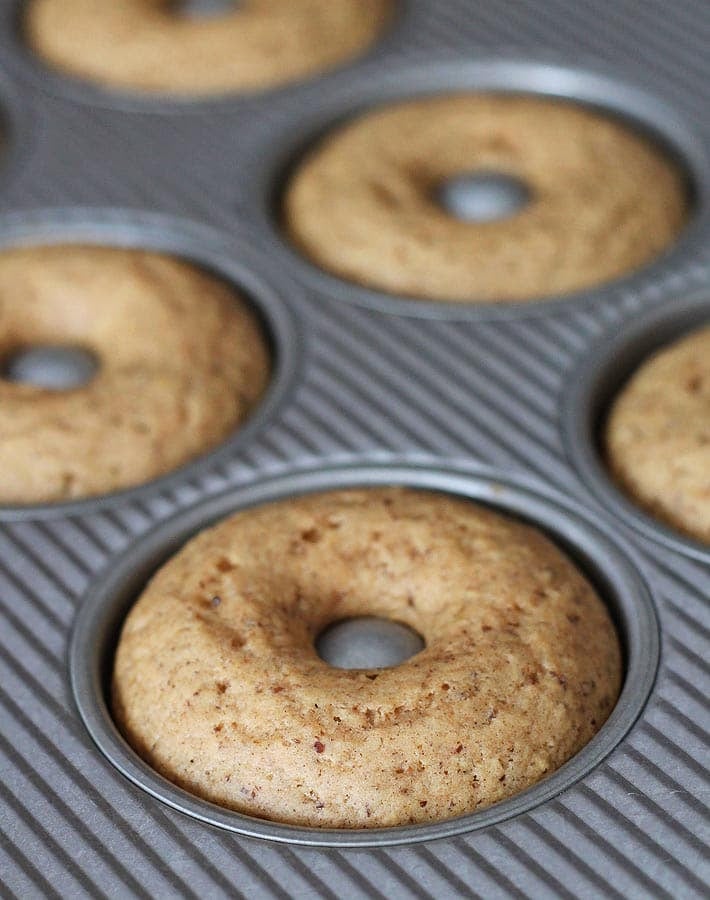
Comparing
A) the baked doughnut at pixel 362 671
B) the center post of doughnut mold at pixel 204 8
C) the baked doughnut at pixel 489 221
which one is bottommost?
the baked doughnut at pixel 362 671

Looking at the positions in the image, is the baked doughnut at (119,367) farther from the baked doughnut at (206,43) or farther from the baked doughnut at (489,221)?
the baked doughnut at (206,43)

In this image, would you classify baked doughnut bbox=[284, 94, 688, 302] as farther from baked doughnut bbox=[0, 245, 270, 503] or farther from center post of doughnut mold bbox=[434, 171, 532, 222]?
baked doughnut bbox=[0, 245, 270, 503]

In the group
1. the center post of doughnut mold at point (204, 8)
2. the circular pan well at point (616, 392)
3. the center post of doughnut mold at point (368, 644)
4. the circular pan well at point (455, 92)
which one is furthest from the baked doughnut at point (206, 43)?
the center post of doughnut mold at point (368, 644)

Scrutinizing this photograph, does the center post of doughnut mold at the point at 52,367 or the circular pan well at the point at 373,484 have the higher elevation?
the center post of doughnut mold at the point at 52,367

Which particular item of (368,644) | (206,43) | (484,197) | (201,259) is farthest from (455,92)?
(368,644)

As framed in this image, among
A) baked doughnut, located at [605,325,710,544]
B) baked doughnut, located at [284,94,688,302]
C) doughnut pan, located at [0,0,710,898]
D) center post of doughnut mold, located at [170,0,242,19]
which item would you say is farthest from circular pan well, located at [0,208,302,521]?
center post of doughnut mold, located at [170,0,242,19]

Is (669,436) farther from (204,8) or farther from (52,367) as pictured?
(204,8)

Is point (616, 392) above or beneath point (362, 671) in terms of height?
above
